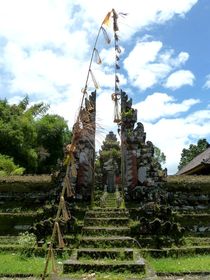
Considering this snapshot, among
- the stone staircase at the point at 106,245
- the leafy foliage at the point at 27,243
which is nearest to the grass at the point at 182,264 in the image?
the stone staircase at the point at 106,245

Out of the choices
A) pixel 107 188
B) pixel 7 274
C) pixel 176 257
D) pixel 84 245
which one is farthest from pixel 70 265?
pixel 107 188

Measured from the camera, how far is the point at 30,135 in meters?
29.8

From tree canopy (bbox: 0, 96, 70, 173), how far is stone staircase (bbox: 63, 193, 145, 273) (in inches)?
594

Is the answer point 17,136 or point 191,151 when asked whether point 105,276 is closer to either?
point 17,136

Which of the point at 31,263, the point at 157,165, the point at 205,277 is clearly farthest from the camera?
the point at 157,165

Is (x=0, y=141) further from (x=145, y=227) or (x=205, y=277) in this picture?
(x=205, y=277)

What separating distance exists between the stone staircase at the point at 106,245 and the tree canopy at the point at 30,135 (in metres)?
15.1

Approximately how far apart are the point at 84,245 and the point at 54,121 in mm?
27749

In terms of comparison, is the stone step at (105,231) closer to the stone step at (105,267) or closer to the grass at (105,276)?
the stone step at (105,267)

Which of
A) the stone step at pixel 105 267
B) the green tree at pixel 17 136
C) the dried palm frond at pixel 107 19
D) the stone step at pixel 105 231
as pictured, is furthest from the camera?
the green tree at pixel 17 136

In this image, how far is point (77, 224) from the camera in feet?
38.3

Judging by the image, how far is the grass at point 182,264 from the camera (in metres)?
8.51

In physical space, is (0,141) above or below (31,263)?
above

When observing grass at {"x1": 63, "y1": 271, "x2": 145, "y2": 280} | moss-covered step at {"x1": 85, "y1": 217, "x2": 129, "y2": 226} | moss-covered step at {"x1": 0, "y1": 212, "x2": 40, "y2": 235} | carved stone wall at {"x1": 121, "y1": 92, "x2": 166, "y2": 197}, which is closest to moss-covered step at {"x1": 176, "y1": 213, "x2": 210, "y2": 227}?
carved stone wall at {"x1": 121, "y1": 92, "x2": 166, "y2": 197}
